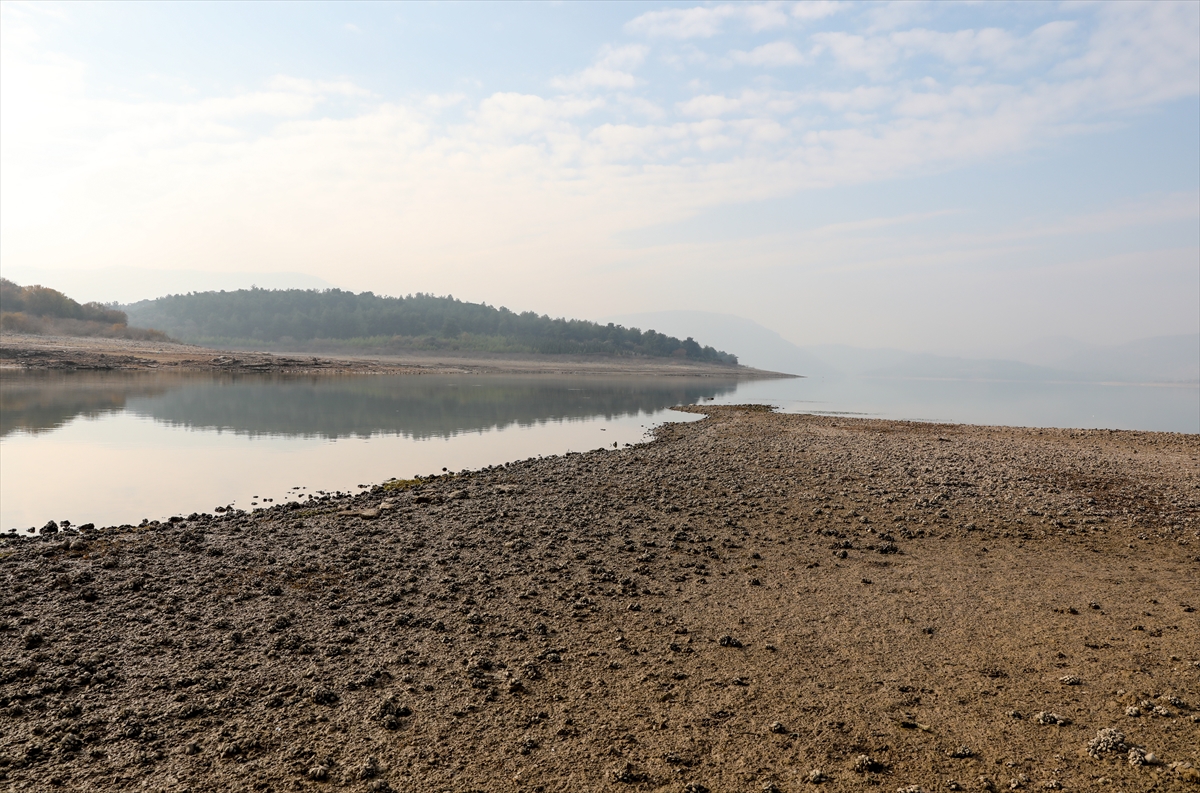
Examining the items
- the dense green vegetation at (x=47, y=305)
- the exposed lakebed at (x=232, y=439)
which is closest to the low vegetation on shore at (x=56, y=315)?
the dense green vegetation at (x=47, y=305)

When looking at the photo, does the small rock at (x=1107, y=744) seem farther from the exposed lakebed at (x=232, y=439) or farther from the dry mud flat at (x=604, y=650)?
the exposed lakebed at (x=232, y=439)

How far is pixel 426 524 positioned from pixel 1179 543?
40.0ft

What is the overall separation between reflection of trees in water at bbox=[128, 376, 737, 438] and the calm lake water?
102 millimetres

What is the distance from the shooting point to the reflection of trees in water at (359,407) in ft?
87.7

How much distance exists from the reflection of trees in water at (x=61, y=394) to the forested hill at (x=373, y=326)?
73.8 metres

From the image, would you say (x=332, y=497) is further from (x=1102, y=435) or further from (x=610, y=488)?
(x=1102, y=435)

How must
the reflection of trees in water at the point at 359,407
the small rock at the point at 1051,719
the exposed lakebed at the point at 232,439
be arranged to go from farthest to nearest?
the reflection of trees in water at the point at 359,407 → the exposed lakebed at the point at 232,439 → the small rock at the point at 1051,719

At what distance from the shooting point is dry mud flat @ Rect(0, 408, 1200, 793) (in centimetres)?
465

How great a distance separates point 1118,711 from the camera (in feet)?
17.5

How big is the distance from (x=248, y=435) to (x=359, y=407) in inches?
456

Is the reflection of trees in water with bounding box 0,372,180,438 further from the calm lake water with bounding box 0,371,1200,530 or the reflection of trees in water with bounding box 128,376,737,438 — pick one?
the reflection of trees in water with bounding box 128,376,737,438

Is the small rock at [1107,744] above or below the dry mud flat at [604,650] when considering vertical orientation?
above

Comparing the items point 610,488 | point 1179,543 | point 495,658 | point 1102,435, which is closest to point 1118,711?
point 495,658

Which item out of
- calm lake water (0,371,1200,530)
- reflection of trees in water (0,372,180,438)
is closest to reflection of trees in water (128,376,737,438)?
calm lake water (0,371,1200,530)
